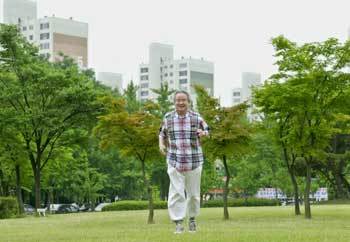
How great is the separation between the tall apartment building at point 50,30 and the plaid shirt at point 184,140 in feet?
370

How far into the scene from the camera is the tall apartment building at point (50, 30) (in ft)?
401

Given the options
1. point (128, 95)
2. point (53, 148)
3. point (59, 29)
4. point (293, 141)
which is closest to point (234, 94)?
point (59, 29)

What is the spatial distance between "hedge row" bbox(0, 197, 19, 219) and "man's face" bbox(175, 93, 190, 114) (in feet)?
70.8

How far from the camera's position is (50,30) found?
399 ft

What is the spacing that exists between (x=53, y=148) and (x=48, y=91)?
4837 millimetres

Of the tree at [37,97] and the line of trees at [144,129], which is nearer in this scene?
the line of trees at [144,129]

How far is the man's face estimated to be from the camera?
9781mm

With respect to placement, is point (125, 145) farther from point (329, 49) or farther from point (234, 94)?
point (234, 94)

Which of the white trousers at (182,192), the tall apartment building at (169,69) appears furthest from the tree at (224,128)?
the tall apartment building at (169,69)

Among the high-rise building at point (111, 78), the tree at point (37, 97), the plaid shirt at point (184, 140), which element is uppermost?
the high-rise building at point (111, 78)

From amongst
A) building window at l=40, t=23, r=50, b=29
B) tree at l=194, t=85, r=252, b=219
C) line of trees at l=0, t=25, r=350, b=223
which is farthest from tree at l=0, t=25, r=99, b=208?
building window at l=40, t=23, r=50, b=29

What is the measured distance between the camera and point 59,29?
123m

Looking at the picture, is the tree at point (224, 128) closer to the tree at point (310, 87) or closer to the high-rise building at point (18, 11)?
the tree at point (310, 87)

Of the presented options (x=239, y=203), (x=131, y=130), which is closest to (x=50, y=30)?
(x=239, y=203)
